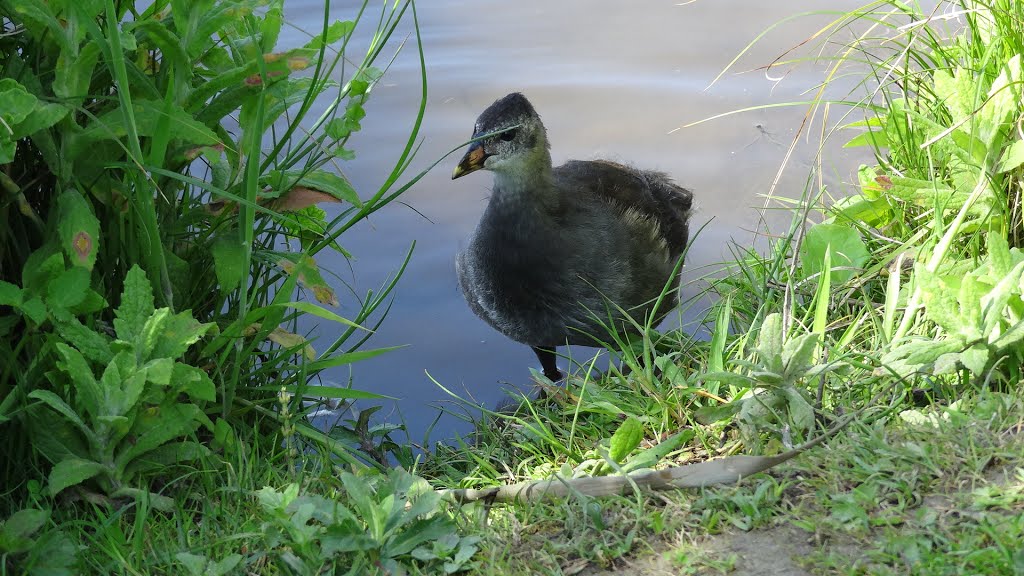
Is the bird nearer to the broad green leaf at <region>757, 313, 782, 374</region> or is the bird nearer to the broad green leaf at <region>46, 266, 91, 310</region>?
the broad green leaf at <region>757, 313, 782, 374</region>

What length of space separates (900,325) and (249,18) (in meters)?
2.01

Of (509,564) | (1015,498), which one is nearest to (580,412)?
(509,564)

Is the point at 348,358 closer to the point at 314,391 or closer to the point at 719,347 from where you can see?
the point at 314,391

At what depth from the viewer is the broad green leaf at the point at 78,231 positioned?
7.70ft

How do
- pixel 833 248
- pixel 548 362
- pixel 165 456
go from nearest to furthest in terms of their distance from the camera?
pixel 165 456, pixel 833 248, pixel 548 362

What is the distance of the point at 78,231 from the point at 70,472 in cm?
55

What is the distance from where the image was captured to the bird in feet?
15.5

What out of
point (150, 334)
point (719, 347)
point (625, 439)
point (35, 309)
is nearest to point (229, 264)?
point (150, 334)

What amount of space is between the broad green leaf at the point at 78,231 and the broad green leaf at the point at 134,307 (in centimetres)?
10

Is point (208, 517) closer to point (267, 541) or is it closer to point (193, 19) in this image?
point (267, 541)

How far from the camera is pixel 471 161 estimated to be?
4645 millimetres

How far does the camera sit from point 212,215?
283cm

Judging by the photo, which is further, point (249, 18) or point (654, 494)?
point (249, 18)

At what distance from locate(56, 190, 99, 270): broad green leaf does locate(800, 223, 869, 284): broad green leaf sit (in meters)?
2.30
